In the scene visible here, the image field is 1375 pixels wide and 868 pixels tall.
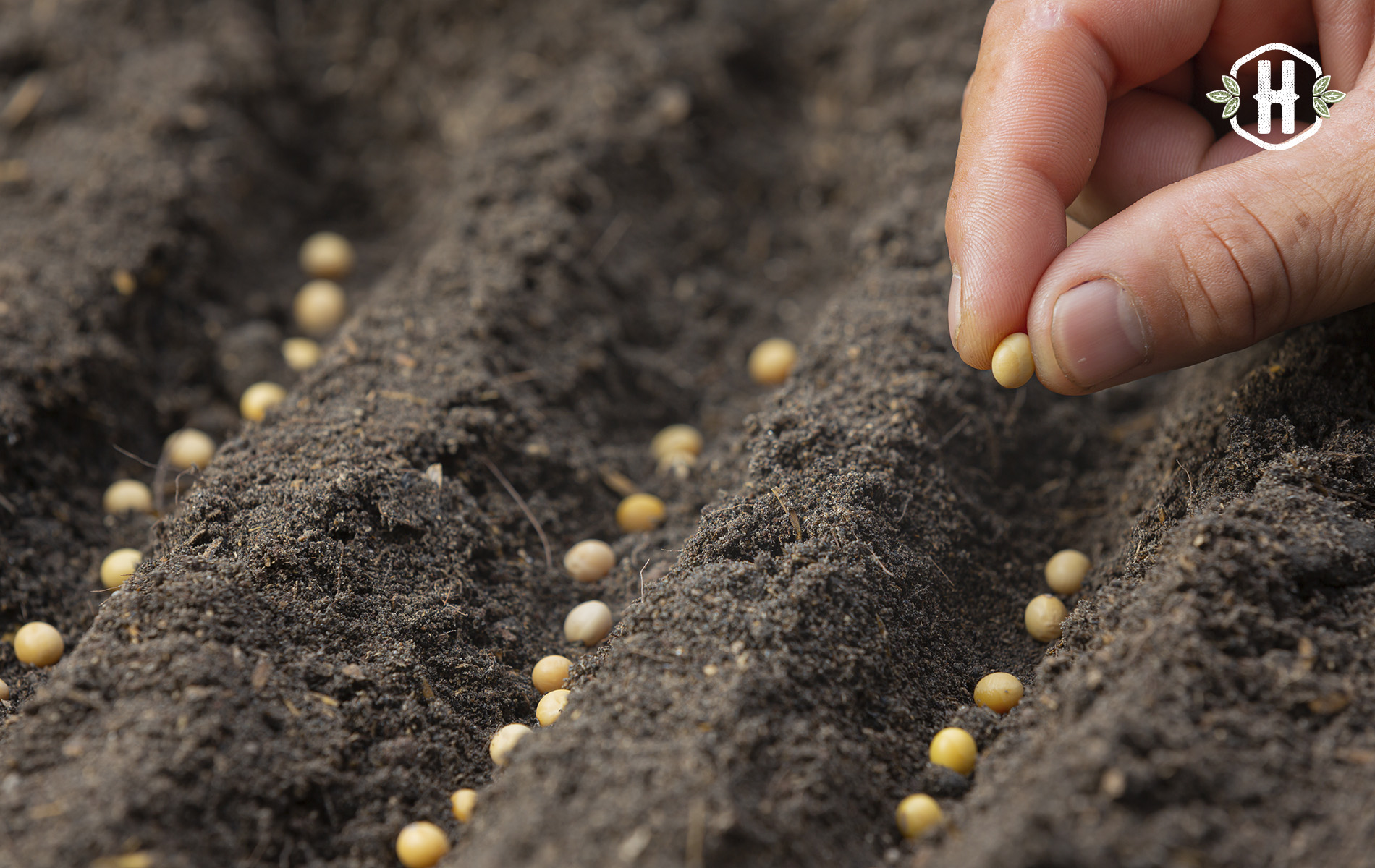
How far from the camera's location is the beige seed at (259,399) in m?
2.45

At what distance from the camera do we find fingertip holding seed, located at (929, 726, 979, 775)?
1600 mm

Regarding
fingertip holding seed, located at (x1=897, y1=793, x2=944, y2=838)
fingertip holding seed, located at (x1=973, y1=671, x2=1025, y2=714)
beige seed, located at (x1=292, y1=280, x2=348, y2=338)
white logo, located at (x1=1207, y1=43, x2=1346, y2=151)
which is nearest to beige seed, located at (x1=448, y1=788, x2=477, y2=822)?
fingertip holding seed, located at (x1=897, y1=793, x2=944, y2=838)

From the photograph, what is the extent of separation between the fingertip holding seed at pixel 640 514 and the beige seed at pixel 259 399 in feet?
2.92

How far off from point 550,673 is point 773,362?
1.12 m

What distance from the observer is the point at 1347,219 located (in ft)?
5.16

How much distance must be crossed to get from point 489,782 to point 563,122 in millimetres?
2012

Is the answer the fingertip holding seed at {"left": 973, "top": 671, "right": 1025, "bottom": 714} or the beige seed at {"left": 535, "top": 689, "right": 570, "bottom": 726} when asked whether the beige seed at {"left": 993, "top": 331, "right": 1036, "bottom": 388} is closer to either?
the fingertip holding seed at {"left": 973, "top": 671, "right": 1025, "bottom": 714}

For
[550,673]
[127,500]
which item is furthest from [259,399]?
[550,673]

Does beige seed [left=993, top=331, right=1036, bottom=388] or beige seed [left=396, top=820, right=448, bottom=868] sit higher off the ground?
beige seed [left=993, top=331, right=1036, bottom=388]

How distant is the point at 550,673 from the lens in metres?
1.86

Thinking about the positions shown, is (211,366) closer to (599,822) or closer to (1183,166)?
(599,822)

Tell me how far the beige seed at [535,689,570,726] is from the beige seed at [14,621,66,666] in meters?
1.04

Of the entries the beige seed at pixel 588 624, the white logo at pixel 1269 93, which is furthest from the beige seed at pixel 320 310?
the white logo at pixel 1269 93

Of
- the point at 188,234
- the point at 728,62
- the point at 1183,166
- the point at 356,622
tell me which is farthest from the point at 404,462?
the point at 728,62
